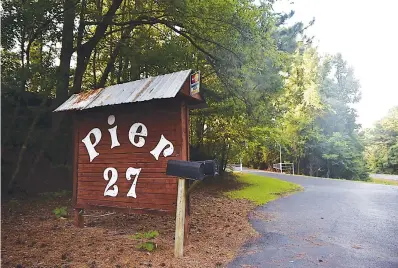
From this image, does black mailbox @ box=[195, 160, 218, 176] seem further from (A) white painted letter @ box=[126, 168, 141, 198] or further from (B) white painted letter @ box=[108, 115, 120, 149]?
(B) white painted letter @ box=[108, 115, 120, 149]

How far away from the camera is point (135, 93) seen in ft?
17.8

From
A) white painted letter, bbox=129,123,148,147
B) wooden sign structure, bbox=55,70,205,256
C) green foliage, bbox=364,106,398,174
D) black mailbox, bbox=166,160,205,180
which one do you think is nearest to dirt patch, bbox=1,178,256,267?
wooden sign structure, bbox=55,70,205,256

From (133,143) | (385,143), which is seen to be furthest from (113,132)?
(385,143)

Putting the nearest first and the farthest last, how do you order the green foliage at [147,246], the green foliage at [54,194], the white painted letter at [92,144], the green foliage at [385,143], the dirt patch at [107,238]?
the dirt patch at [107,238] < the green foliage at [147,246] < the white painted letter at [92,144] < the green foliage at [54,194] < the green foliage at [385,143]

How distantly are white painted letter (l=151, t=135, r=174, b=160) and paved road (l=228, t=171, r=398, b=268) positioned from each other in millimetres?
1980

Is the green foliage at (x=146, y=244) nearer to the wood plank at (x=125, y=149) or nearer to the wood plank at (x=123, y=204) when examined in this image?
the wood plank at (x=123, y=204)

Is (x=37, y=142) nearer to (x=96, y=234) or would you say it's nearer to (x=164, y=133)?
(x=96, y=234)

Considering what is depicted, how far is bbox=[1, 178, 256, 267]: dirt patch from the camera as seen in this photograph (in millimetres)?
4344

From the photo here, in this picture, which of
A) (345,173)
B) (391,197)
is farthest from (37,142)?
(345,173)

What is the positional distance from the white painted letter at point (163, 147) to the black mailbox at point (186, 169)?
43 cm

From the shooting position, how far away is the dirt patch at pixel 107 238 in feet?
14.3

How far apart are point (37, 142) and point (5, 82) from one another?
7.17 feet

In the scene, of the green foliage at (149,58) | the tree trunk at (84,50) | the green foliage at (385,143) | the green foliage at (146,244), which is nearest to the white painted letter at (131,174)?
the green foliage at (146,244)

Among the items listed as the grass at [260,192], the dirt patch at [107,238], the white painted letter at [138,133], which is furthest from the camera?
the grass at [260,192]
